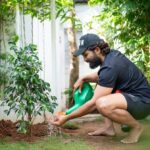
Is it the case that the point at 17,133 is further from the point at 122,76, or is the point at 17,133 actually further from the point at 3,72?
the point at 122,76

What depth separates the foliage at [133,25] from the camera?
632 cm

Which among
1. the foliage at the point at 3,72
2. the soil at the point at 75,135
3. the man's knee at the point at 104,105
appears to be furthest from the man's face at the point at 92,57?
the foliage at the point at 3,72

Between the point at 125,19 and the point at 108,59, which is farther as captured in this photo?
the point at 125,19

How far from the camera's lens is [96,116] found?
20.0 ft

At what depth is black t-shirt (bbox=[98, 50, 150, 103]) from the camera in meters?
4.24

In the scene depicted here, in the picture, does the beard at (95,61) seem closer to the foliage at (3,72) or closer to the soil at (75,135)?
the soil at (75,135)

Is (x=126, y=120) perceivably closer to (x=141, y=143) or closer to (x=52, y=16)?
(x=141, y=143)

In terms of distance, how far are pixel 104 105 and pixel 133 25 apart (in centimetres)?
295

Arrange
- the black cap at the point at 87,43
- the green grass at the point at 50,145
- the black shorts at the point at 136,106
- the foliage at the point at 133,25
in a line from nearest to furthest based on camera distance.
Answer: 1. the green grass at the point at 50,145
2. the black shorts at the point at 136,106
3. the black cap at the point at 87,43
4. the foliage at the point at 133,25

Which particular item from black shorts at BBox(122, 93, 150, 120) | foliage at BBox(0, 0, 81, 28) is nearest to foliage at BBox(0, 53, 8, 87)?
foliage at BBox(0, 0, 81, 28)

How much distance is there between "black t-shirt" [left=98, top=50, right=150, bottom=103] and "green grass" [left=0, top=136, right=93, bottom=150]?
27.2 inches

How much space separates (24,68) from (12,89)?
0.94ft

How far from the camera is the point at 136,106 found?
Result: 4312 millimetres

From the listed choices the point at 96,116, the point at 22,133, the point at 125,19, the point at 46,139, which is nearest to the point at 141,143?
the point at 46,139
